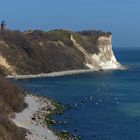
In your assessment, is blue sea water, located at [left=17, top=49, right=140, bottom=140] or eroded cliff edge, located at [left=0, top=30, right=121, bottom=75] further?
A: eroded cliff edge, located at [left=0, top=30, right=121, bottom=75]

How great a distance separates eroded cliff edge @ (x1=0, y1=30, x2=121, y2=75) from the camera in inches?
4697

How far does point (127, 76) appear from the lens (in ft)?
394

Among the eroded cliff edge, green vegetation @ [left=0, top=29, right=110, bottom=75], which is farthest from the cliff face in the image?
green vegetation @ [left=0, top=29, right=110, bottom=75]

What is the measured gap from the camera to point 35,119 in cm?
5091

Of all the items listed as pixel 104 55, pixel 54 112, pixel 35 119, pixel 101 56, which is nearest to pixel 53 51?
pixel 101 56

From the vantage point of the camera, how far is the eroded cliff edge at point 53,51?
391 feet

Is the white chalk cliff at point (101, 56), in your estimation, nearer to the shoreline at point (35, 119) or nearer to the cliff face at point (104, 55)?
the cliff face at point (104, 55)

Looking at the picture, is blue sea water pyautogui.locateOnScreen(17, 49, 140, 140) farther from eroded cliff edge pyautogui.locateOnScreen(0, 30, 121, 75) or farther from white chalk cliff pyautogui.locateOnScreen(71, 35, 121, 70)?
white chalk cliff pyautogui.locateOnScreen(71, 35, 121, 70)

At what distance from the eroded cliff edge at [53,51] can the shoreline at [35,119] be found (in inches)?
1737

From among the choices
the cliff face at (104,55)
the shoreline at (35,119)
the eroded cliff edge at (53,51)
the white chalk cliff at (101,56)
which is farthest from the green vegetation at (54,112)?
the cliff face at (104,55)

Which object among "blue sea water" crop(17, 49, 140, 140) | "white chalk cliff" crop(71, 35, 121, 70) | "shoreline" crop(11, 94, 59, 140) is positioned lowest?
"blue sea water" crop(17, 49, 140, 140)

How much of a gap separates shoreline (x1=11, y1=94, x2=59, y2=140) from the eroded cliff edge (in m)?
44.1

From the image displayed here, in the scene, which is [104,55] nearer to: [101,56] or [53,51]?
[101,56]

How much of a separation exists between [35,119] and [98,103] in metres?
18.4
